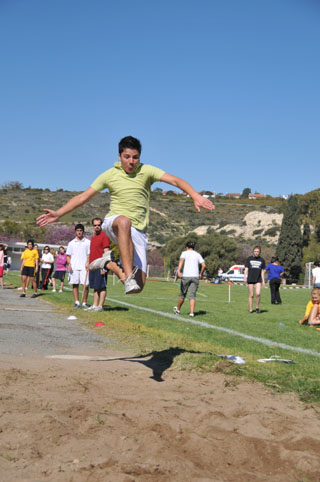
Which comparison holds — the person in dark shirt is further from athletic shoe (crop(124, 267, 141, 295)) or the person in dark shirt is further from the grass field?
athletic shoe (crop(124, 267, 141, 295))

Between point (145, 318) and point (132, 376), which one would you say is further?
point (145, 318)

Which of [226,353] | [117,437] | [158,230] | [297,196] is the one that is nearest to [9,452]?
[117,437]

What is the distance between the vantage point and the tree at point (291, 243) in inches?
2942

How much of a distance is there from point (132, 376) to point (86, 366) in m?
0.70

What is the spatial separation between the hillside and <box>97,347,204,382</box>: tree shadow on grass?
95.6 m

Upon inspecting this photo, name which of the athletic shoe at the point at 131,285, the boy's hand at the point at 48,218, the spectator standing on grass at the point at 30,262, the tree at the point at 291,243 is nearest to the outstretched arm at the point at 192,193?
the athletic shoe at the point at 131,285

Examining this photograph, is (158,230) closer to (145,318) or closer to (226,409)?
(145,318)

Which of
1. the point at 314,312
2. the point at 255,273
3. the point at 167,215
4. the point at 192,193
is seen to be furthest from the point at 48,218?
the point at 167,215

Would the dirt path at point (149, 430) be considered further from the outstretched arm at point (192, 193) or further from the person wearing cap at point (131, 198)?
the outstretched arm at point (192, 193)

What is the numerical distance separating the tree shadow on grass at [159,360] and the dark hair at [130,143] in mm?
2517

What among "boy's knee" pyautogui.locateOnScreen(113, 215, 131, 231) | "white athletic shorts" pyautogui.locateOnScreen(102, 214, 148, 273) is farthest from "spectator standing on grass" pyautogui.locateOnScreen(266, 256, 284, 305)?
"boy's knee" pyautogui.locateOnScreen(113, 215, 131, 231)

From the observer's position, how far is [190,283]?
567 inches

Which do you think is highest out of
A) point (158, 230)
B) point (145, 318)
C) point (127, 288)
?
point (158, 230)

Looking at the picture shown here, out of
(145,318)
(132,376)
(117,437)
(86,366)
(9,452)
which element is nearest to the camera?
(9,452)
